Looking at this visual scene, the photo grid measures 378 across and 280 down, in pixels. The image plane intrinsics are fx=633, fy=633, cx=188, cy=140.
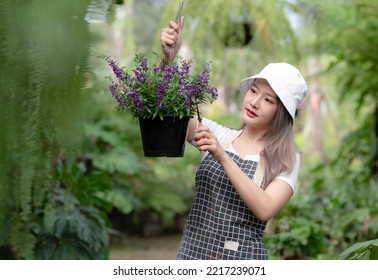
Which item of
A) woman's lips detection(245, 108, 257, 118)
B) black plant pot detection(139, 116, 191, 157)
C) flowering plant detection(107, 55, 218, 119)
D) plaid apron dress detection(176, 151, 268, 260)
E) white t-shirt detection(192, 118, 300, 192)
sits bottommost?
plaid apron dress detection(176, 151, 268, 260)

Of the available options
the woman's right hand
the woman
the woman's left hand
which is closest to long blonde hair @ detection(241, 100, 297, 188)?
the woman

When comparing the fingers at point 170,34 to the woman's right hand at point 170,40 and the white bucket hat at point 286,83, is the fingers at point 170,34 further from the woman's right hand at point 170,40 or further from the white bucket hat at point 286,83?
the white bucket hat at point 286,83

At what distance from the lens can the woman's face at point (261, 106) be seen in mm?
1461

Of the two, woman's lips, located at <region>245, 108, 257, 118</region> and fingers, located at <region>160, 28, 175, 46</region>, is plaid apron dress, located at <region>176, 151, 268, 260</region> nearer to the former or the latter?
woman's lips, located at <region>245, 108, 257, 118</region>

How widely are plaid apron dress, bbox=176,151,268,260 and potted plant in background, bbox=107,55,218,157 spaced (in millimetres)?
121

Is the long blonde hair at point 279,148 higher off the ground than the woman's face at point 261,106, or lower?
lower

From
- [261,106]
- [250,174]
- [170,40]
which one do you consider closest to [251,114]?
[261,106]

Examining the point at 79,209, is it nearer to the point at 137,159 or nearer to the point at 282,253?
the point at 282,253

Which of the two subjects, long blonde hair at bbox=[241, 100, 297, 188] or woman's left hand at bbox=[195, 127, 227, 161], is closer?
woman's left hand at bbox=[195, 127, 227, 161]

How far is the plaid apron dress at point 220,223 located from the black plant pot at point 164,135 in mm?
123

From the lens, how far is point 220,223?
1.44m

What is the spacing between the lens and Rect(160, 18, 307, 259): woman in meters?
1.44

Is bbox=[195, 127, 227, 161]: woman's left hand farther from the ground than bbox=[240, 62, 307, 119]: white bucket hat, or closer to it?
closer to it

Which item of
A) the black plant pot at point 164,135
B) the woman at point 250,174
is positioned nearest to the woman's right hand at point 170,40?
the woman at point 250,174
